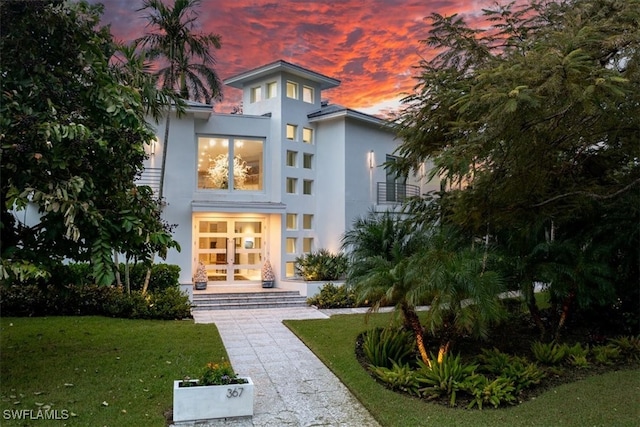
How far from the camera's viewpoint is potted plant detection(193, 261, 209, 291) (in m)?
15.8

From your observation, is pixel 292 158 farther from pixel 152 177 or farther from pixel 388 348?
pixel 388 348

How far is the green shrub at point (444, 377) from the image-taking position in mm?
6461

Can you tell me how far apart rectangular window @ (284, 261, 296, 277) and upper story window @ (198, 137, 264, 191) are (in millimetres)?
3076

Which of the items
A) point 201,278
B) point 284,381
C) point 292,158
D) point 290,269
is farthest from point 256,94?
point 284,381

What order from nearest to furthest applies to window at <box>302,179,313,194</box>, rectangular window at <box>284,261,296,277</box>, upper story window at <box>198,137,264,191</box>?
upper story window at <box>198,137,264,191</box> < rectangular window at <box>284,261,296,277</box> < window at <box>302,179,313,194</box>

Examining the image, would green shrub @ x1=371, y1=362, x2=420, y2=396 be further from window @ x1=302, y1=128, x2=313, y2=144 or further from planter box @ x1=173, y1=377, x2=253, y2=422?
window @ x1=302, y1=128, x2=313, y2=144

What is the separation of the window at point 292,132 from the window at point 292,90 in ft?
3.79

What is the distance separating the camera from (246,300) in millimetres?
14617

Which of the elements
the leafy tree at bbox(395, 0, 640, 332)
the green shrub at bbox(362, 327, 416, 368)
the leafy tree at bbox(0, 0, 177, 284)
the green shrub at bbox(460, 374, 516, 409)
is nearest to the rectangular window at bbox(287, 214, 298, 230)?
the leafy tree at bbox(395, 0, 640, 332)

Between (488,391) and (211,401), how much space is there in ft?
12.3

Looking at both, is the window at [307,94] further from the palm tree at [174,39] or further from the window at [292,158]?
the palm tree at [174,39]

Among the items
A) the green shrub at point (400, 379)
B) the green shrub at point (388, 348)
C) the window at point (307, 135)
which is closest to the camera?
the green shrub at point (400, 379)

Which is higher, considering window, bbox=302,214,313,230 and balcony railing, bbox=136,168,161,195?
balcony railing, bbox=136,168,161,195

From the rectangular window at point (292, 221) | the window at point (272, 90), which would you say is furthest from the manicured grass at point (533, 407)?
the window at point (272, 90)
